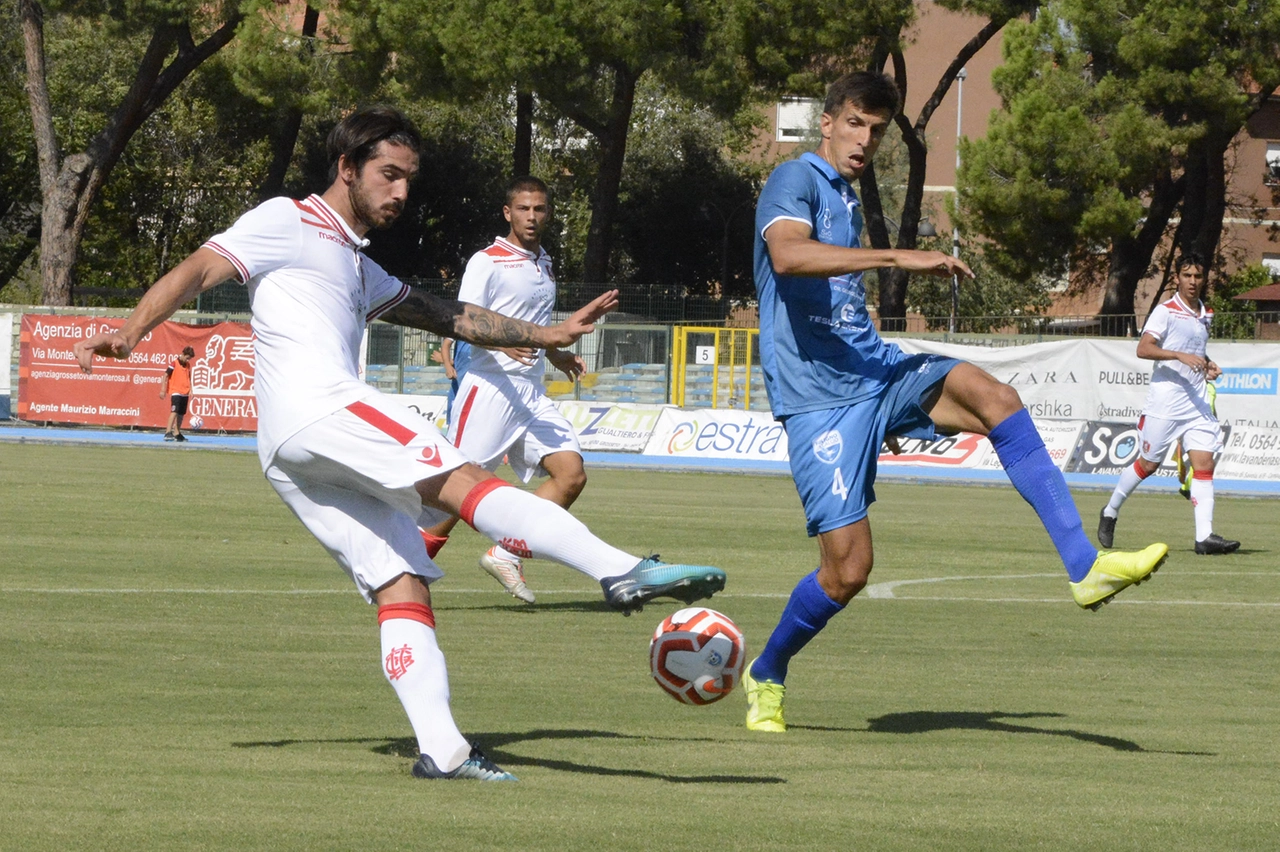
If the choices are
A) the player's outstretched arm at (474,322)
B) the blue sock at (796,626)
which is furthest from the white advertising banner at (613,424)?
the player's outstretched arm at (474,322)

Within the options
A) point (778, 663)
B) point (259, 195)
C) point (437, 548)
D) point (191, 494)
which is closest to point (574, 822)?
point (778, 663)

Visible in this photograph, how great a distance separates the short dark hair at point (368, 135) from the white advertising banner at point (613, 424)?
24.3m

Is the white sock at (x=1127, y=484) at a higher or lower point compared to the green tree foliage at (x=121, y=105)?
lower

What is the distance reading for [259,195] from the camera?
A: 5147 cm

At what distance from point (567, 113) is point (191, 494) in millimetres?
22564

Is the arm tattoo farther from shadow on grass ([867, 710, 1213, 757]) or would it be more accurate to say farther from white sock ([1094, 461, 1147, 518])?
white sock ([1094, 461, 1147, 518])

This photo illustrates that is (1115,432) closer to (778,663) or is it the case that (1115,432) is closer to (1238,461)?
(1238,461)

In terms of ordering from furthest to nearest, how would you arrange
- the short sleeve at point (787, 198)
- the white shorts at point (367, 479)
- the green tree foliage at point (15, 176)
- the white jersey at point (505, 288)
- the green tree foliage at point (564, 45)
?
the green tree foliage at point (15, 176)
the green tree foliage at point (564, 45)
the white jersey at point (505, 288)
the short sleeve at point (787, 198)
the white shorts at point (367, 479)

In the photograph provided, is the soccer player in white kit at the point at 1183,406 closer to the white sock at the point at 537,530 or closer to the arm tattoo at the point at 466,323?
the arm tattoo at the point at 466,323

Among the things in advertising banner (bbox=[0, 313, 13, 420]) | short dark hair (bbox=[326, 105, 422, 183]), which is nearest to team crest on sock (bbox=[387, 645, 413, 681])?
short dark hair (bbox=[326, 105, 422, 183])

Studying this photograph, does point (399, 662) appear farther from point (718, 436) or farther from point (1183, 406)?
point (718, 436)

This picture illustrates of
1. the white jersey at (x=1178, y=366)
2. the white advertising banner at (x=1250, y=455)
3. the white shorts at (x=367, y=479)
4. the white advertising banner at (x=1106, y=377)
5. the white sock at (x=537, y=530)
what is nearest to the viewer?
the white sock at (x=537, y=530)

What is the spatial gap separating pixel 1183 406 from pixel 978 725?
938 centimetres

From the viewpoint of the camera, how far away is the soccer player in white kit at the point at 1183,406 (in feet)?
48.2
